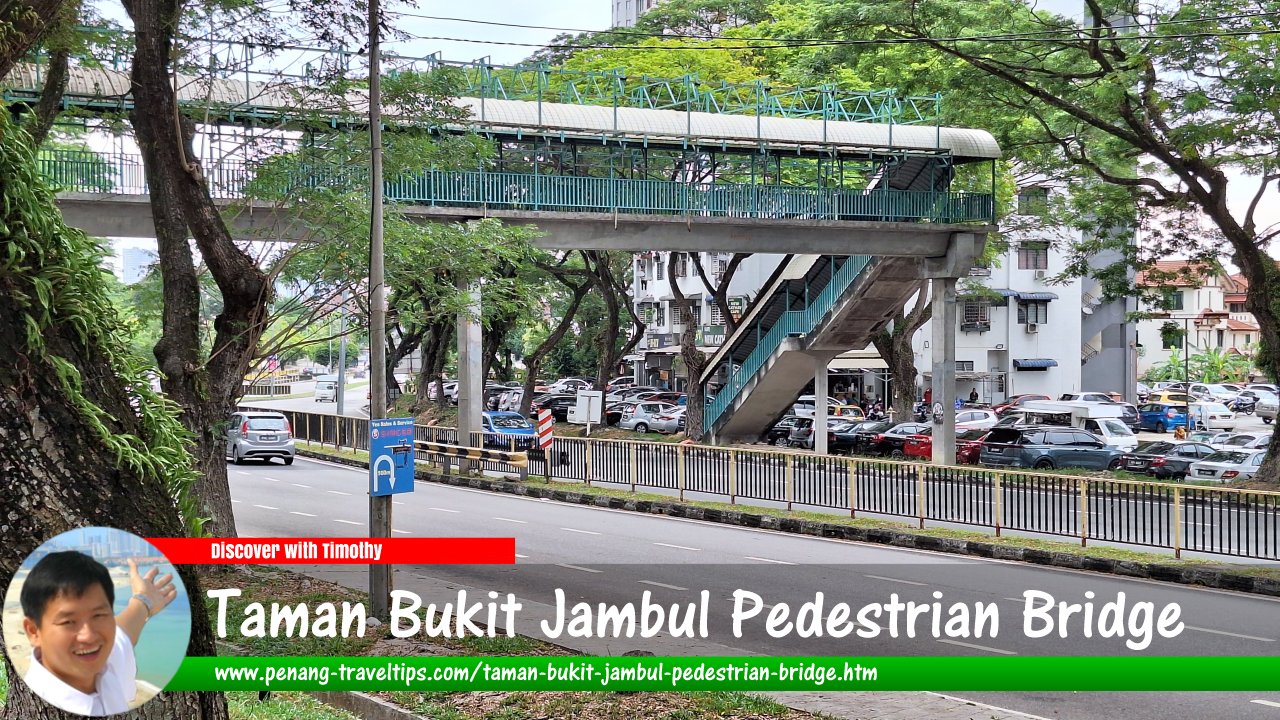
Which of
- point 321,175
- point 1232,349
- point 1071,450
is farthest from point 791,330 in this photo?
point 1232,349

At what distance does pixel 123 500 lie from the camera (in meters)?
4.70

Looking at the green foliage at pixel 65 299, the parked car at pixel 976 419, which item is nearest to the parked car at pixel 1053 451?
the parked car at pixel 976 419

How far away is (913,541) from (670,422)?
1098 inches

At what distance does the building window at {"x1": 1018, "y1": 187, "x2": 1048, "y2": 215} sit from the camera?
131ft

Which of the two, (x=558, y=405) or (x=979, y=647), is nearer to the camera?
(x=979, y=647)

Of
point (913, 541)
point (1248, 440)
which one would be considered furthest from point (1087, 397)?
point (913, 541)

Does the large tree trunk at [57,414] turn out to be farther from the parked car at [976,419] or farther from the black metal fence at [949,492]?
the parked car at [976,419]

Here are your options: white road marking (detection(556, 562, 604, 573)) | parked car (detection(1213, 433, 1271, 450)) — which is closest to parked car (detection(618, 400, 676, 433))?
parked car (detection(1213, 433, 1271, 450))

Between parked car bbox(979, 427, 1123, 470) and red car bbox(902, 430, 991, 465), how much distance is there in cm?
58

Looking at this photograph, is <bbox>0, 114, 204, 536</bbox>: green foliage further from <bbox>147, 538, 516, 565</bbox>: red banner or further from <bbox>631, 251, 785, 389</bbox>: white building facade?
<bbox>631, 251, 785, 389</bbox>: white building facade

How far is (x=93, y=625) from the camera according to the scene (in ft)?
12.6

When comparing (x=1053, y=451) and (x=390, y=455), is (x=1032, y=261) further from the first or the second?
(x=390, y=455)

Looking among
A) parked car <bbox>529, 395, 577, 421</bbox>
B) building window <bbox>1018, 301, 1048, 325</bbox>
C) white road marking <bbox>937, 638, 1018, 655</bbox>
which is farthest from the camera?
building window <bbox>1018, 301, 1048, 325</bbox>

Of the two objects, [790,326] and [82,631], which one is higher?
[790,326]
